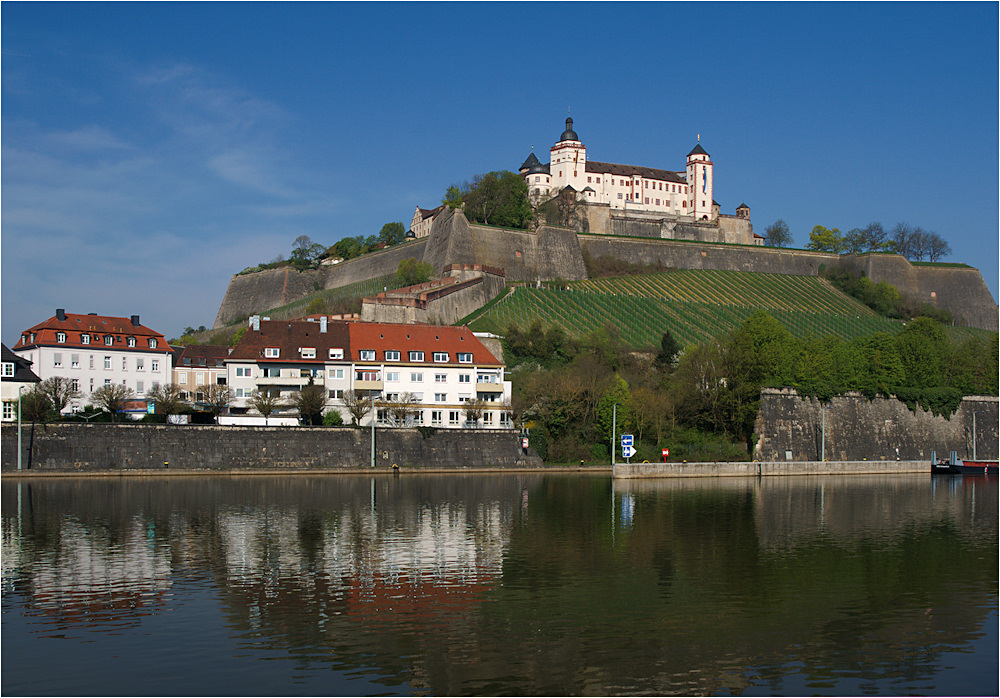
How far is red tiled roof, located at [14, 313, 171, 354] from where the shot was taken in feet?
180

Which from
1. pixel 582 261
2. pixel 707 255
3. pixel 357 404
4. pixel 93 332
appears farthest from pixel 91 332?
pixel 707 255

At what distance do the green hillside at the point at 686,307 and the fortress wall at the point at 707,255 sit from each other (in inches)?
103

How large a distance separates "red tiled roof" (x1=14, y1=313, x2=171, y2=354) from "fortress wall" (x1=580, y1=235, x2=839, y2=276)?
185 feet

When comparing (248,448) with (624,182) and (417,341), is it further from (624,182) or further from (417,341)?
(624,182)

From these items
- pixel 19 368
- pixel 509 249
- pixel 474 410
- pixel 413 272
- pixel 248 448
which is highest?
pixel 509 249

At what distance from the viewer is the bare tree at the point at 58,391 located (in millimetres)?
47406

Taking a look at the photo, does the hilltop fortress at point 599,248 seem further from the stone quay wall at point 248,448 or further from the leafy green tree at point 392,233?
the stone quay wall at point 248,448

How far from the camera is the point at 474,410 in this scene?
53.7 meters

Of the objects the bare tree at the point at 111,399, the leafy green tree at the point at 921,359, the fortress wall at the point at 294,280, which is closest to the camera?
the bare tree at the point at 111,399

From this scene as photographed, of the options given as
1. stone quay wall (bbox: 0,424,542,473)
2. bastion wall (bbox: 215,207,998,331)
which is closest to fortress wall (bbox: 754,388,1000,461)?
stone quay wall (bbox: 0,424,542,473)

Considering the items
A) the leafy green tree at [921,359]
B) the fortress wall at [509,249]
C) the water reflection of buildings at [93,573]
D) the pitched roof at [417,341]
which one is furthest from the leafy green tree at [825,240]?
the water reflection of buildings at [93,573]

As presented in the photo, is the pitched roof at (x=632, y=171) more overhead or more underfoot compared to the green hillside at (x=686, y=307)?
more overhead

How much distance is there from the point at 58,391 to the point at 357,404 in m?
14.2

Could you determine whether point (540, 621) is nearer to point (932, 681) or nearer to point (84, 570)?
point (932, 681)
